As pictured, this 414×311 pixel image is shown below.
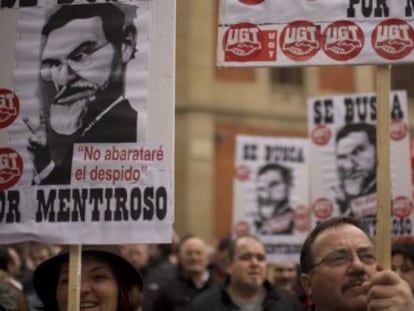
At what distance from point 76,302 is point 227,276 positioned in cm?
299

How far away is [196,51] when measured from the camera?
23.5 metres

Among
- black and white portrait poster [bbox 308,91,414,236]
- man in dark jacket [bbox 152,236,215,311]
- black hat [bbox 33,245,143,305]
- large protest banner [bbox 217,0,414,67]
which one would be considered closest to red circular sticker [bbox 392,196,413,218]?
black and white portrait poster [bbox 308,91,414,236]

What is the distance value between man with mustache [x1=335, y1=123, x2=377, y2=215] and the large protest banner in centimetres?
350

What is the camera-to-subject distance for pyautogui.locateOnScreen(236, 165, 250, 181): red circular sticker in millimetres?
10555

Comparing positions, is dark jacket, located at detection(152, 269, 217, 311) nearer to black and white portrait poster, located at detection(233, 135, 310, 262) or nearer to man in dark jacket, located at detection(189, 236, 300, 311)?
man in dark jacket, located at detection(189, 236, 300, 311)

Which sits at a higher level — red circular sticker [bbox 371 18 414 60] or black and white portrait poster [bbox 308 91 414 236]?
red circular sticker [bbox 371 18 414 60]

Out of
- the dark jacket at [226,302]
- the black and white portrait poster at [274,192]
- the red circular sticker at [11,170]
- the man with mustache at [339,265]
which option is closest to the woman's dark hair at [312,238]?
the man with mustache at [339,265]

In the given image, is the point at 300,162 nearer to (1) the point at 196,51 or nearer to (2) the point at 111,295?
(2) the point at 111,295

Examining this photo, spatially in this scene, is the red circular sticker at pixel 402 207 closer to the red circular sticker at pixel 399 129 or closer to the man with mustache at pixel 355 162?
the man with mustache at pixel 355 162

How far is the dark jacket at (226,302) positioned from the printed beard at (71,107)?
2.60 m

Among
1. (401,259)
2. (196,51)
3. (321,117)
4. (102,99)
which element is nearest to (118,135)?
(102,99)

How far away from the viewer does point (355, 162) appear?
26.7ft

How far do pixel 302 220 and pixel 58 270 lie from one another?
593 centimetres

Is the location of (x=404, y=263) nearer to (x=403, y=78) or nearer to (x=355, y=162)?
(x=355, y=162)
